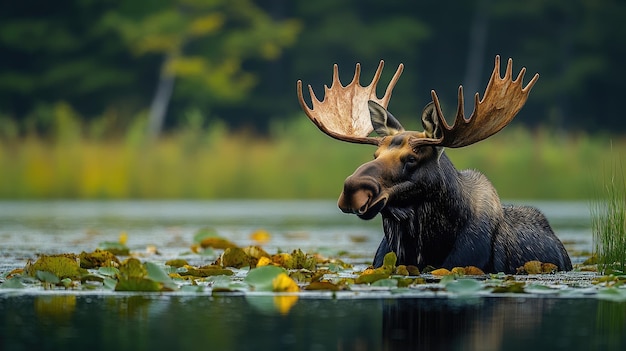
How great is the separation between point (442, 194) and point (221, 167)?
669 inches

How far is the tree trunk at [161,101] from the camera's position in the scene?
3911cm

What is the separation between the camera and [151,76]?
144 ft

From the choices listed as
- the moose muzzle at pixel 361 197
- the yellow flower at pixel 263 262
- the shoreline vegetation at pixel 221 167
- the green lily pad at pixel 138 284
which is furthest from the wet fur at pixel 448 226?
the shoreline vegetation at pixel 221 167

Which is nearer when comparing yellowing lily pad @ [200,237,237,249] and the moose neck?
the moose neck

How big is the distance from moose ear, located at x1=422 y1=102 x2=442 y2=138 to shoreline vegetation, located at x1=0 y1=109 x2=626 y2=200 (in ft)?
52.6

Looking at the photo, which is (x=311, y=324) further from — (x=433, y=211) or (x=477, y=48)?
(x=477, y=48)

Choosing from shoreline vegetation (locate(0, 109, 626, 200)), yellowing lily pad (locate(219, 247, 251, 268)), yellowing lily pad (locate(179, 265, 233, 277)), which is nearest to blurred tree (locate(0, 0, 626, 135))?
shoreline vegetation (locate(0, 109, 626, 200))

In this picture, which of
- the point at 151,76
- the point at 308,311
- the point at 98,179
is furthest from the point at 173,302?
the point at 151,76

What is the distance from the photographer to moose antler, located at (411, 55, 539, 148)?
356 inches

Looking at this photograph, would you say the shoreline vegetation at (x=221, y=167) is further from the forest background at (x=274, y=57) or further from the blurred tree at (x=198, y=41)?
the blurred tree at (x=198, y=41)

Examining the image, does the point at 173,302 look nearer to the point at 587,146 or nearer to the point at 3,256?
the point at 3,256

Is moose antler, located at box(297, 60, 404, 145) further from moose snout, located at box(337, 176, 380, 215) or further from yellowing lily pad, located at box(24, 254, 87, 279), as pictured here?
yellowing lily pad, located at box(24, 254, 87, 279)

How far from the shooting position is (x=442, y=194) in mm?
9195

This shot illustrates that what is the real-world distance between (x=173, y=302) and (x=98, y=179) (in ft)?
58.8
